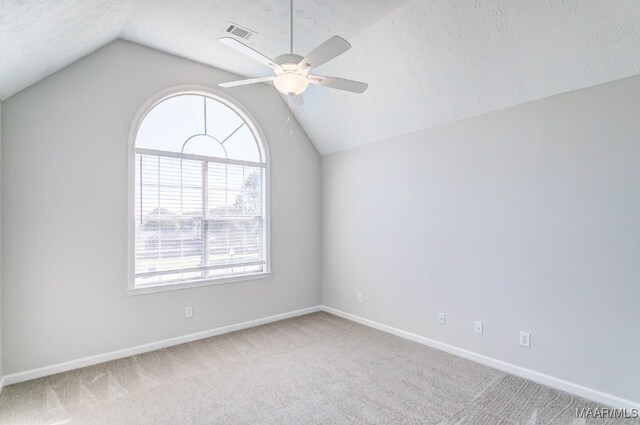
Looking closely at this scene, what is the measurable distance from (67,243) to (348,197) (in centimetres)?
317

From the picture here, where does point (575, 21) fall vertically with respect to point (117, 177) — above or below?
above

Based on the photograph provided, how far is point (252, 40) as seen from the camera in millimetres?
3148

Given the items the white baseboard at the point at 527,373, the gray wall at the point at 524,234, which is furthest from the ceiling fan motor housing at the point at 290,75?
the white baseboard at the point at 527,373

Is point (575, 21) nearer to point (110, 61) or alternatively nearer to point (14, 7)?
point (14, 7)

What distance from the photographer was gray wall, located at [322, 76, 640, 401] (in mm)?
2398

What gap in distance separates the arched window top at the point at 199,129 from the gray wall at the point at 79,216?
185mm

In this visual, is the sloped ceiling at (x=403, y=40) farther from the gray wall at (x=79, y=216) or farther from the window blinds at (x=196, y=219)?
the window blinds at (x=196, y=219)

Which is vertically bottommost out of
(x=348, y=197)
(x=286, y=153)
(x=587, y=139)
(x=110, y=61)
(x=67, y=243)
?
(x=67, y=243)

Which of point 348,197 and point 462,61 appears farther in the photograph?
point 348,197

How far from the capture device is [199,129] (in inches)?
153

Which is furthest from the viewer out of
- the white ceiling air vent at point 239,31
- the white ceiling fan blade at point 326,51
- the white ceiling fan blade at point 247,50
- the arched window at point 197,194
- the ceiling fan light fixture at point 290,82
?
the arched window at point 197,194

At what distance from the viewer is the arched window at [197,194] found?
11.5ft

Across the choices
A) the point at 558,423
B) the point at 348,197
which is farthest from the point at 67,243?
the point at 558,423

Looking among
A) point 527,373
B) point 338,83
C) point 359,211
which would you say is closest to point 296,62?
point 338,83
